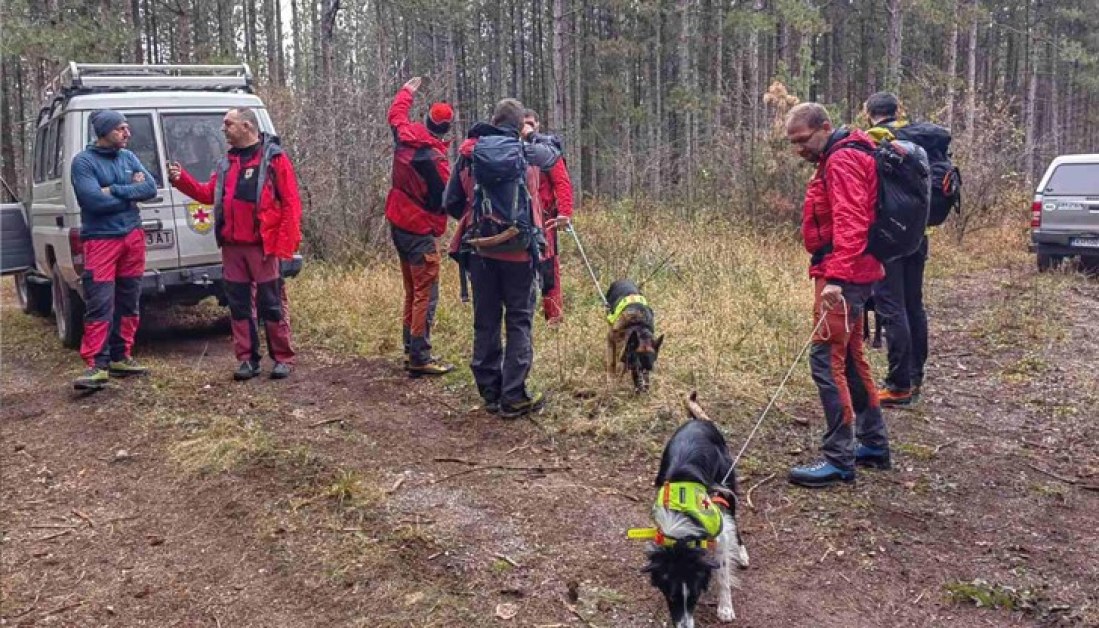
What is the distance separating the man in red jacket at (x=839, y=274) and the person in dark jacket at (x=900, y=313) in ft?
4.27

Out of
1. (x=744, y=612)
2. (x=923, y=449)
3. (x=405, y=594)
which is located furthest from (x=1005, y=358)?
(x=405, y=594)

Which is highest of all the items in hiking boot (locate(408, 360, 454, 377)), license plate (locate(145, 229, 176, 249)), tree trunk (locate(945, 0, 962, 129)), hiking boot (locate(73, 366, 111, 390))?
tree trunk (locate(945, 0, 962, 129))

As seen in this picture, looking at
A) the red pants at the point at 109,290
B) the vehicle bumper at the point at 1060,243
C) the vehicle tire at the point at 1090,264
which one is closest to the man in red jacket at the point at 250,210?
the red pants at the point at 109,290

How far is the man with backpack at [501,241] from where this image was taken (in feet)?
17.5

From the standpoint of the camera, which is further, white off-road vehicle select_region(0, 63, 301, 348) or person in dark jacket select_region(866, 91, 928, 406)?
white off-road vehicle select_region(0, 63, 301, 348)

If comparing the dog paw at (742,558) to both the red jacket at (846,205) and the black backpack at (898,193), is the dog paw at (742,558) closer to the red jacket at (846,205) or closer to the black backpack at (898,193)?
the red jacket at (846,205)

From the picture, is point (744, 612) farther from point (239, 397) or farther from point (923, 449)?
point (239, 397)

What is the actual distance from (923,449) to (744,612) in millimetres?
2321

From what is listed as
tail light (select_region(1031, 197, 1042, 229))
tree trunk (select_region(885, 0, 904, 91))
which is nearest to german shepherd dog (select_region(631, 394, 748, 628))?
A: tail light (select_region(1031, 197, 1042, 229))

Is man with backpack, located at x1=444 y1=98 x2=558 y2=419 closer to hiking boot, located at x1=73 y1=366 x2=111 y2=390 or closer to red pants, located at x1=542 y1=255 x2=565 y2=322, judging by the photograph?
red pants, located at x1=542 y1=255 x2=565 y2=322

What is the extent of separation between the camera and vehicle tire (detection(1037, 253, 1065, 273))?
1231 centimetres

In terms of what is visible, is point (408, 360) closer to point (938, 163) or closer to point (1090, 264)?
point (938, 163)

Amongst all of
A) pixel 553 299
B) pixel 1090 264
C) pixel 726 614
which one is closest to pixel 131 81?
pixel 553 299

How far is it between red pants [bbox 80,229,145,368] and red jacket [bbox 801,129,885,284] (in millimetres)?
4846
